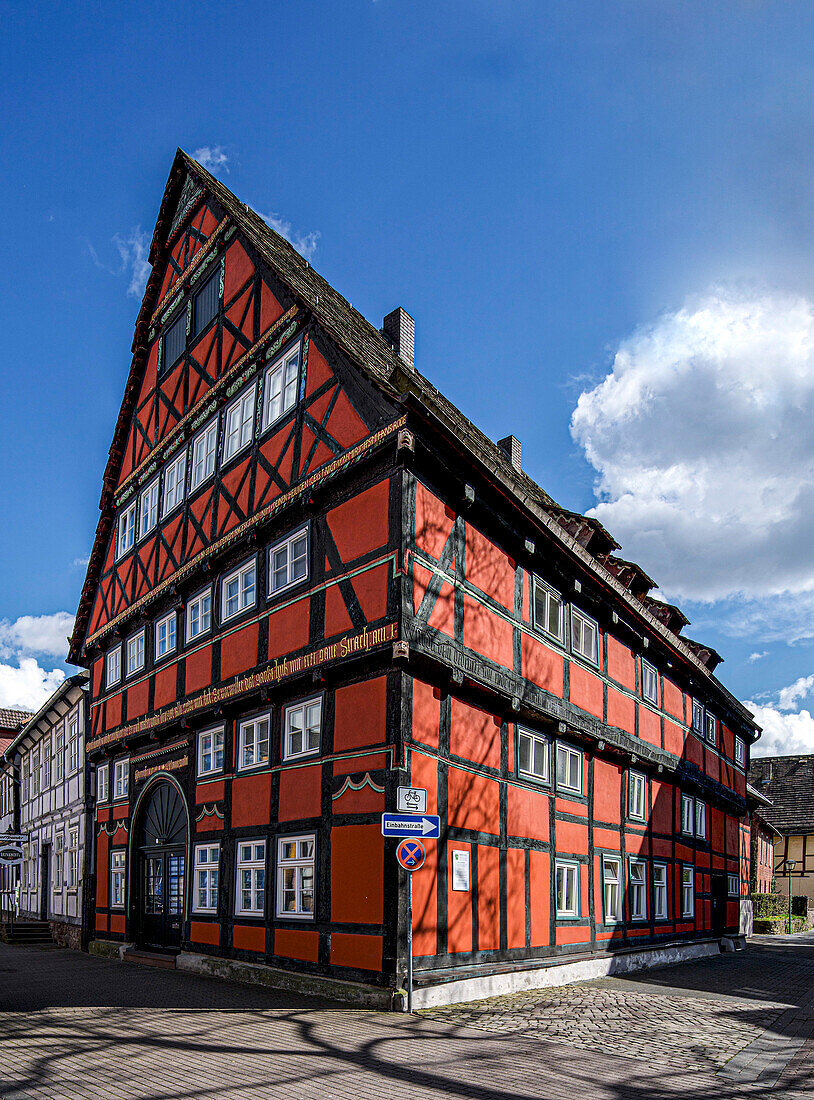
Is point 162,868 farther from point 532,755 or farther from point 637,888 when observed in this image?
point 637,888

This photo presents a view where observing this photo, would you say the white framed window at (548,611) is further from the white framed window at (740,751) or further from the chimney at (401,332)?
the white framed window at (740,751)

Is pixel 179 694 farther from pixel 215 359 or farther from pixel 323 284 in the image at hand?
pixel 323 284

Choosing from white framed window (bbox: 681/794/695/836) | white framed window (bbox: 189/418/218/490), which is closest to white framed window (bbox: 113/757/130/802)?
white framed window (bbox: 189/418/218/490)

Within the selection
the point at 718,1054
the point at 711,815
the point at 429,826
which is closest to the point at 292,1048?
the point at 429,826

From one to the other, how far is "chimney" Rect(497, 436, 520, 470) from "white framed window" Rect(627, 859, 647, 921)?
40.1 feet

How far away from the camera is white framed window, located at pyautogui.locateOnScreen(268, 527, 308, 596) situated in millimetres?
15812

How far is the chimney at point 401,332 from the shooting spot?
24156 mm

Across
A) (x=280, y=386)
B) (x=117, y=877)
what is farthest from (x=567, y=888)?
(x=117, y=877)

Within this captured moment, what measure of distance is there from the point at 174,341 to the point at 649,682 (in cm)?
1472

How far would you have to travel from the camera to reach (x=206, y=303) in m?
21.4

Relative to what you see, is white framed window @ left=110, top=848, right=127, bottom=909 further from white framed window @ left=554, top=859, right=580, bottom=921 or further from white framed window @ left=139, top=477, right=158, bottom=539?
white framed window @ left=554, top=859, right=580, bottom=921

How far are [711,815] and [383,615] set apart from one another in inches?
768

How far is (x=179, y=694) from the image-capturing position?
19.9 meters

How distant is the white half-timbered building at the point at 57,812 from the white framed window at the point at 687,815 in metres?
16.4
